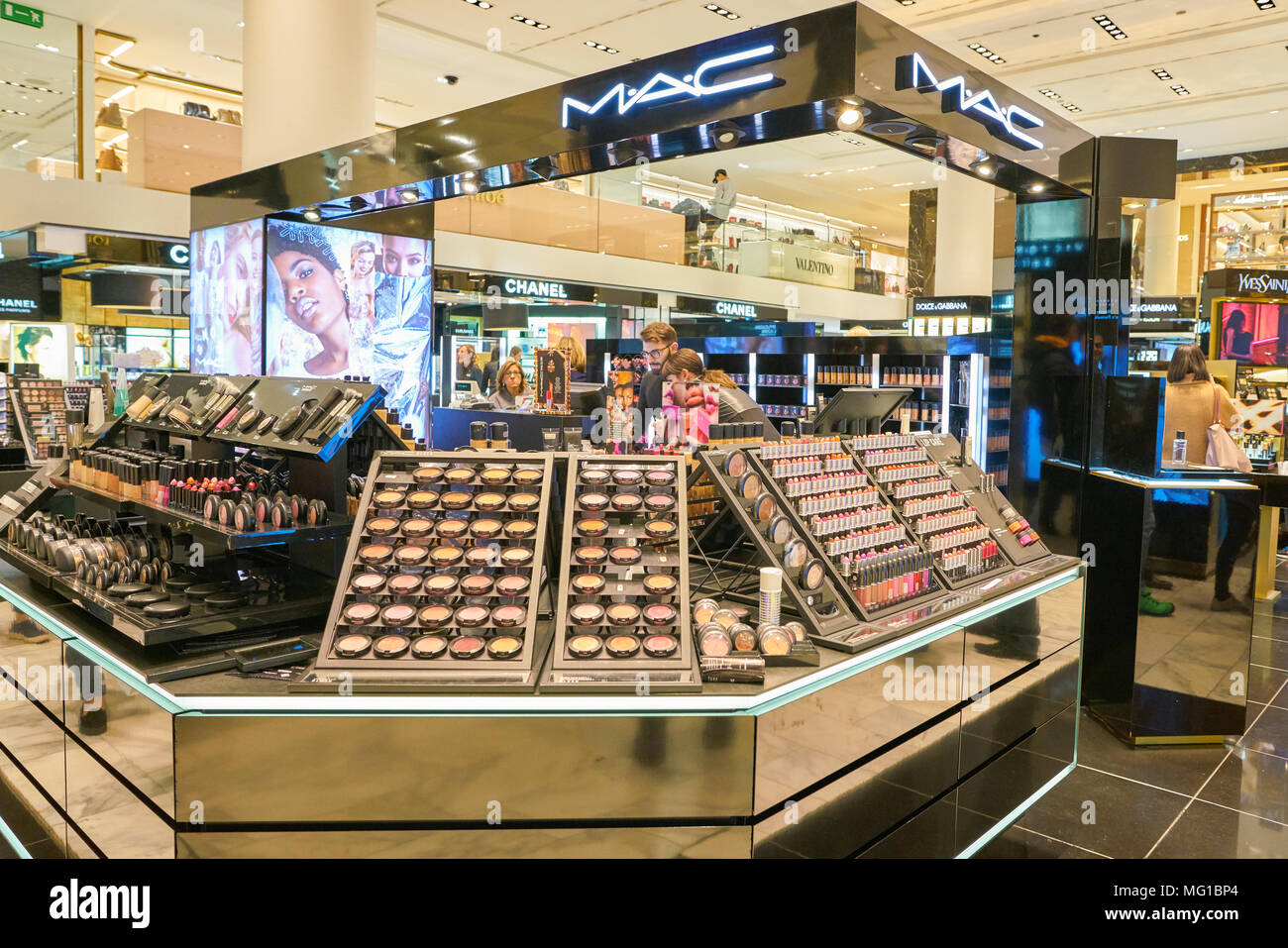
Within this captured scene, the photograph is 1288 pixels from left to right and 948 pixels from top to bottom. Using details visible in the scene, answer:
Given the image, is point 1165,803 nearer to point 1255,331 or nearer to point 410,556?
point 410,556

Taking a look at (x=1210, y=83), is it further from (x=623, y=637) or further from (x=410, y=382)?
(x=623, y=637)

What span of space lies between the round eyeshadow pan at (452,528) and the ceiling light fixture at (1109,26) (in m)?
8.88

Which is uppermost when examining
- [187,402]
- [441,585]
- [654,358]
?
[654,358]

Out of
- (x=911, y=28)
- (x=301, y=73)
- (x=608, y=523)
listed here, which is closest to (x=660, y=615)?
(x=608, y=523)

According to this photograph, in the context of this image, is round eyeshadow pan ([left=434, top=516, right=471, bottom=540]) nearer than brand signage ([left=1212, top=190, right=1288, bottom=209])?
Yes

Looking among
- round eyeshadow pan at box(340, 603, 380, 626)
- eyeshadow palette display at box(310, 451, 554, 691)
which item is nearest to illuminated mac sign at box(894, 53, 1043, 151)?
eyeshadow palette display at box(310, 451, 554, 691)

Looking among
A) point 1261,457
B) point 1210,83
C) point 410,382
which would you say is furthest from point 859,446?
point 1210,83

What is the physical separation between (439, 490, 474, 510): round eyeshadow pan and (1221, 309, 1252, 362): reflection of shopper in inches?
395

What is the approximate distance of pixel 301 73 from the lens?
600 centimetres

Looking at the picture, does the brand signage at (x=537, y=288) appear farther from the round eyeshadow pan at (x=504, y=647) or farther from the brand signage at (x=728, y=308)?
the round eyeshadow pan at (x=504, y=647)

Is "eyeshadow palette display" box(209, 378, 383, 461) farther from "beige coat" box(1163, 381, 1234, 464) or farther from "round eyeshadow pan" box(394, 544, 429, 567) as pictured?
"beige coat" box(1163, 381, 1234, 464)

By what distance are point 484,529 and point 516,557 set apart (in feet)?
0.46

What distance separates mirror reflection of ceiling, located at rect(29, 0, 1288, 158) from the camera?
8.69 metres
